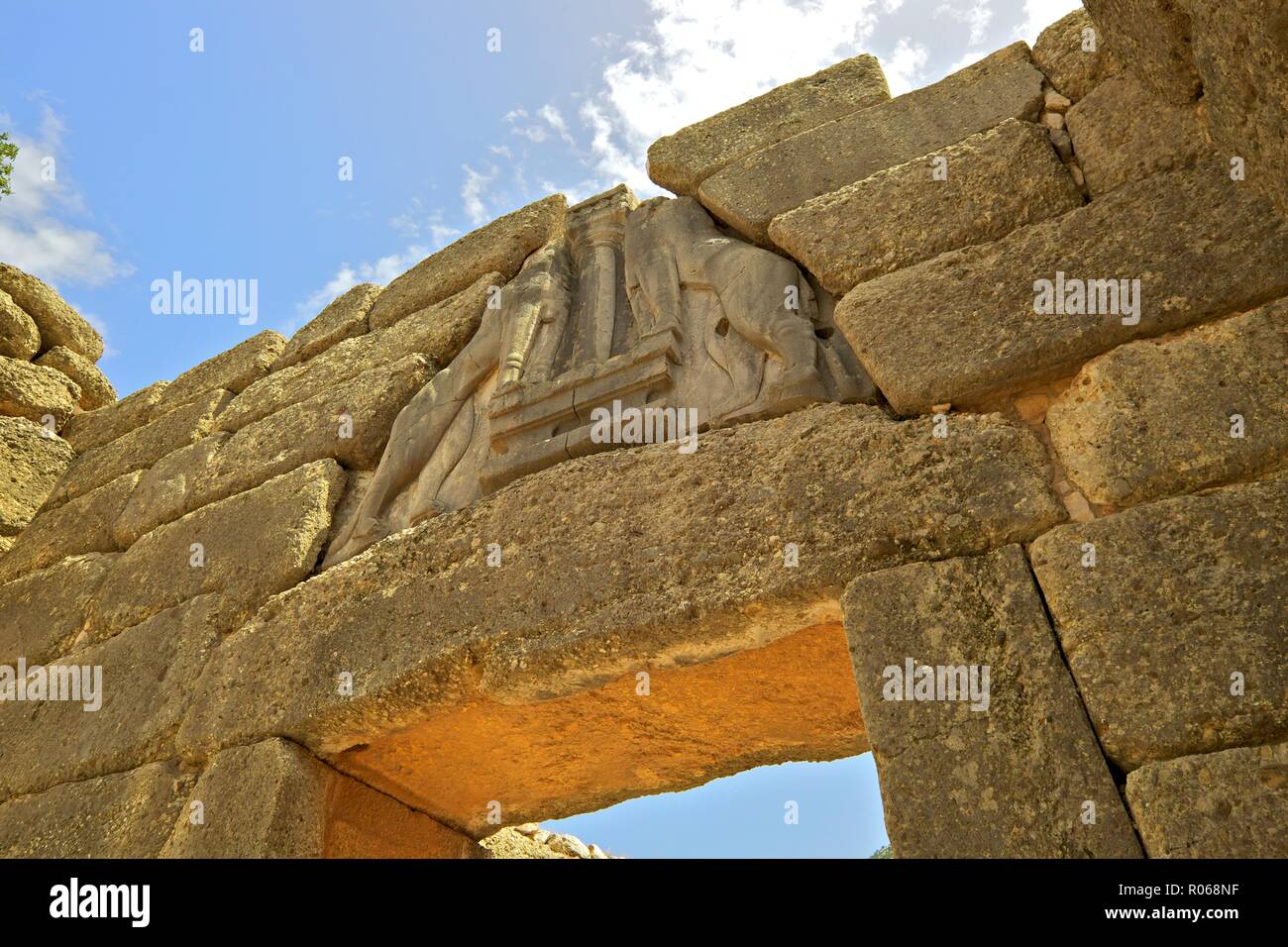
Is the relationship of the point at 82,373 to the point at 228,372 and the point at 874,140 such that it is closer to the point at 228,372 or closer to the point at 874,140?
the point at 228,372

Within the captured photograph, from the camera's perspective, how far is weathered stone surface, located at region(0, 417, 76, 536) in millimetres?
5172

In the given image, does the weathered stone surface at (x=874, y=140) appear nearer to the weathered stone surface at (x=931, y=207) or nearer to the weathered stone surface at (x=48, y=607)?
the weathered stone surface at (x=931, y=207)

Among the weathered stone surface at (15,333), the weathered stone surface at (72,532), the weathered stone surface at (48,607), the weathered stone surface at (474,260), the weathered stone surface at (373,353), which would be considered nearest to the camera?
the weathered stone surface at (48,607)

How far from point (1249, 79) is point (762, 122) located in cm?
207

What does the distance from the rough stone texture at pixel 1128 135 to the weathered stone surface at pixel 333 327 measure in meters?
3.30

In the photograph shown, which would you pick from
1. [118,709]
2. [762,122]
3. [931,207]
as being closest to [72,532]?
[118,709]

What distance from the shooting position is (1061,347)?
8.43ft

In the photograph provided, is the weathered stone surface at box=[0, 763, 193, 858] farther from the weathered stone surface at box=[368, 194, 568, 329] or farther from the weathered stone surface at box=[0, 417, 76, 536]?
the weathered stone surface at box=[368, 194, 568, 329]

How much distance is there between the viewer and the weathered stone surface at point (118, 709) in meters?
3.47

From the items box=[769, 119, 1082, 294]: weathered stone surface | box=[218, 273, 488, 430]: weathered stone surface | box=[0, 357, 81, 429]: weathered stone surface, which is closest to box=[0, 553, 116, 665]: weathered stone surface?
box=[218, 273, 488, 430]: weathered stone surface

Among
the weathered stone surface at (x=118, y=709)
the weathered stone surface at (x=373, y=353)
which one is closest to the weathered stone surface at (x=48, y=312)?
the weathered stone surface at (x=373, y=353)

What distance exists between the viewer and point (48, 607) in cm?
440
